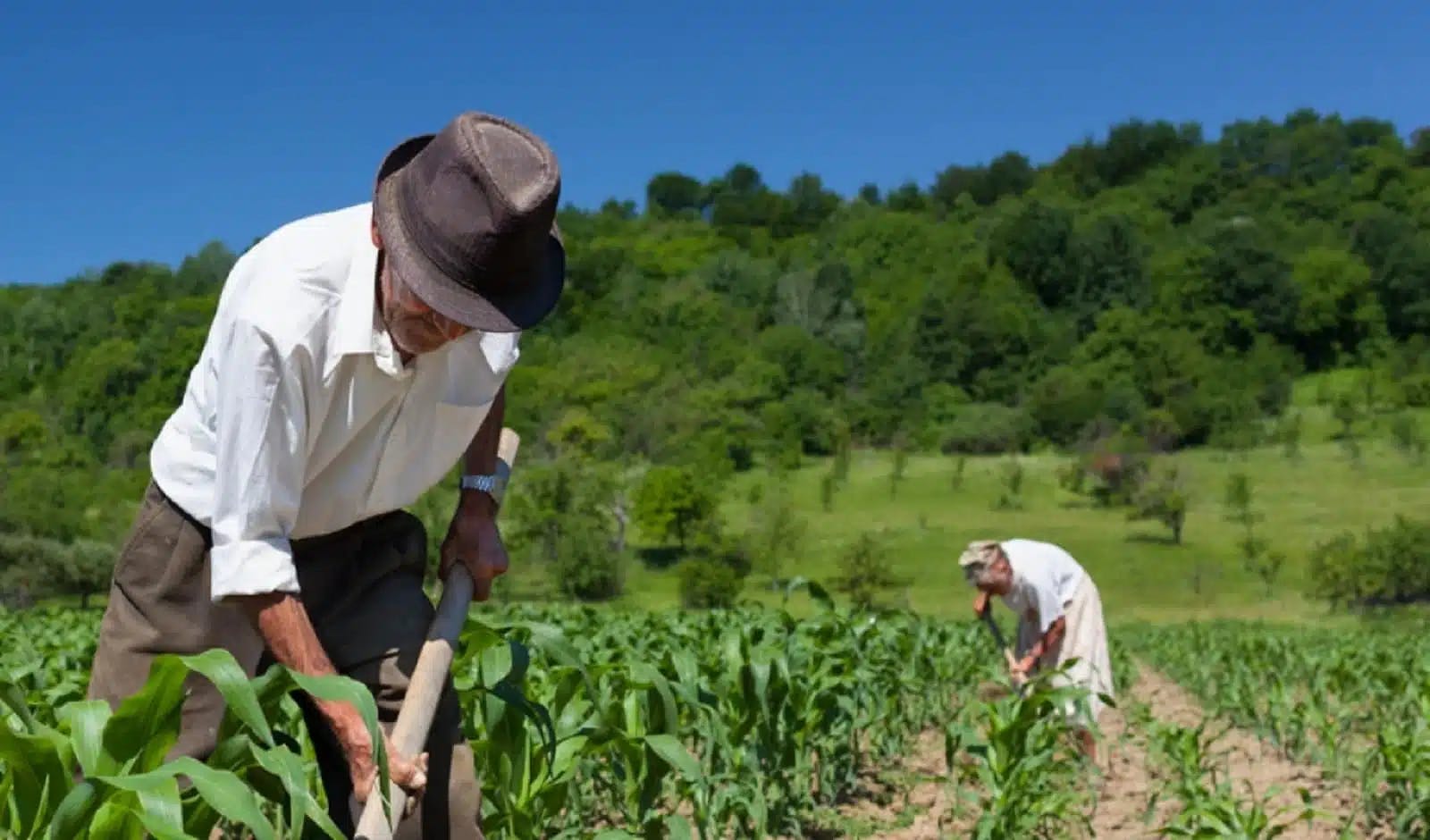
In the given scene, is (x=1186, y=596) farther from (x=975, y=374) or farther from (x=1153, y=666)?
(x=975, y=374)

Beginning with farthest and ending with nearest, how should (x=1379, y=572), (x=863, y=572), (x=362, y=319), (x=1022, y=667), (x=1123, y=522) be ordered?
(x=1123, y=522), (x=863, y=572), (x=1379, y=572), (x=1022, y=667), (x=362, y=319)

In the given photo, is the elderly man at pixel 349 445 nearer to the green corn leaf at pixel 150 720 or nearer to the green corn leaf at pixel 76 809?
the green corn leaf at pixel 150 720

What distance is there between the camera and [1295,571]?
40.2 metres

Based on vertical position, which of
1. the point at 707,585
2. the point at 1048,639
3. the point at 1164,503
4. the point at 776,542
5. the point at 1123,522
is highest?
the point at 1048,639

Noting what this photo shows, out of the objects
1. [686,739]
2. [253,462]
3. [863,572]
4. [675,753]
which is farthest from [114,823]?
[863,572]

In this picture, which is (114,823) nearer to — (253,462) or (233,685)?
(233,685)

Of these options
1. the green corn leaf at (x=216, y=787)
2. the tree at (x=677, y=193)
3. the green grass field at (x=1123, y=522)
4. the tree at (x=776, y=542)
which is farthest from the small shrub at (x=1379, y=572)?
the tree at (x=677, y=193)

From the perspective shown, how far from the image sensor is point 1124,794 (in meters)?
7.23

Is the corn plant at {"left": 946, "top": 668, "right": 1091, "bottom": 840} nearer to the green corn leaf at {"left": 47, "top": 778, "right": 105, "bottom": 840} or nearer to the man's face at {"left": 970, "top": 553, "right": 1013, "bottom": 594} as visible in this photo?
the man's face at {"left": 970, "top": 553, "right": 1013, "bottom": 594}

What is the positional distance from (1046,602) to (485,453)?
481 centimetres

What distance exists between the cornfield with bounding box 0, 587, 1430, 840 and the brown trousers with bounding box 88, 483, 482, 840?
→ 0.50ft

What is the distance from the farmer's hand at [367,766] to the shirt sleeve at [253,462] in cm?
29

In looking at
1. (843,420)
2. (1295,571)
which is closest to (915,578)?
(1295,571)

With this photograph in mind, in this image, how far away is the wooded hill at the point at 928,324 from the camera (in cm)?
5900
